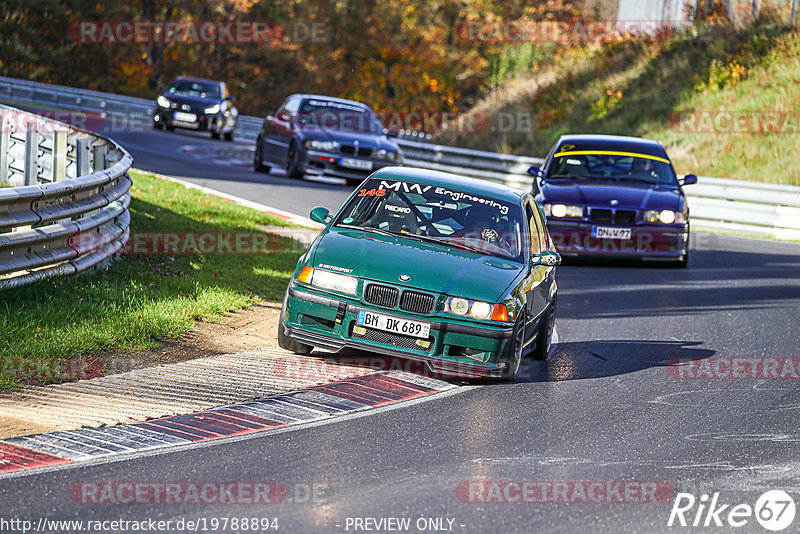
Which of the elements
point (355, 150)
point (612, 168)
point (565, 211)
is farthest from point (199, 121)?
point (565, 211)

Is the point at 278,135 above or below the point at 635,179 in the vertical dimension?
below

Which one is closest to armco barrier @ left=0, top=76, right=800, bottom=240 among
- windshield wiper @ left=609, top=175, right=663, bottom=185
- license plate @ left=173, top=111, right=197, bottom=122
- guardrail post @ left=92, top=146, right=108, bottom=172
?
license plate @ left=173, top=111, right=197, bottom=122

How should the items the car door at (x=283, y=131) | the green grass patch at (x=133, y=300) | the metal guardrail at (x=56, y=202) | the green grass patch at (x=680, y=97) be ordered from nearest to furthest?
the green grass patch at (x=133, y=300) → the metal guardrail at (x=56, y=202) → the car door at (x=283, y=131) → the green grass patch at (x=680, y=97)

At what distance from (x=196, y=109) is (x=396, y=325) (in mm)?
27020

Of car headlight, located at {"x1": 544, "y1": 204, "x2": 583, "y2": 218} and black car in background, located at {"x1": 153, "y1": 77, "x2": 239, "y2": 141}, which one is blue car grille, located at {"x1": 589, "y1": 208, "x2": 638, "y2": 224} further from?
black car in background, located at {"x1": 153, "y1": 77, "x2": 239, "y2": 141}

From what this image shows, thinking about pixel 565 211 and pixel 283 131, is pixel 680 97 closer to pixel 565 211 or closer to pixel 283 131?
pixel 283 131

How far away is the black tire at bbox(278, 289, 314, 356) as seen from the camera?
886 centimetres

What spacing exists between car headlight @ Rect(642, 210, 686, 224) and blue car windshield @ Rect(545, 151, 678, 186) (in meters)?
0.96

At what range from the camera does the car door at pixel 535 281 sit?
362 inches

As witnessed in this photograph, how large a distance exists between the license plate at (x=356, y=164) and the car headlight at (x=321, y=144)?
1.04 feet

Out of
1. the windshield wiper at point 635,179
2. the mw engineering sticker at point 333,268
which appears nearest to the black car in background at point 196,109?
the windshield wiper at point 635,179

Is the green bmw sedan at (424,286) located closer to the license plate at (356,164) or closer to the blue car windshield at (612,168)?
the blue car windshield at (612,168)

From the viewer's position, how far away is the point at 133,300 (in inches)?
398

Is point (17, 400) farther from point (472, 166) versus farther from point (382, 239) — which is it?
point (472, 166)
